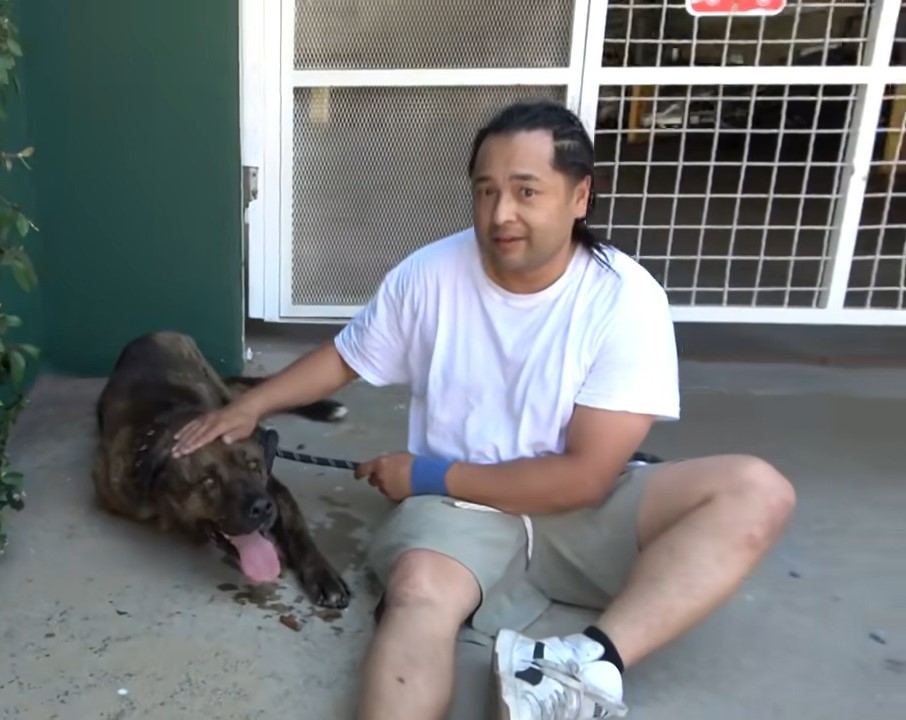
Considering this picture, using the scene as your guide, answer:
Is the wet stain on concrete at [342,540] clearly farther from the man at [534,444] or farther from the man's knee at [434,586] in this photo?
the man's knee at [434,586]

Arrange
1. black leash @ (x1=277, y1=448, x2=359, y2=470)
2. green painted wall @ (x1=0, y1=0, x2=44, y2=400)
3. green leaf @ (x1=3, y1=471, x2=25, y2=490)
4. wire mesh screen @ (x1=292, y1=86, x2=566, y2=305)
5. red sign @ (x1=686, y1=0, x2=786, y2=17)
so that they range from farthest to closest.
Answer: wire mesh screen @ (x1=292, y1=86, x2=566, y2=305)
red sign @ (x1=686, y1=0, x2=786, y2=17)
green painted wall @ (x1=0, y1=0, x2=44, y2=400)
black leash @ (x1=277, y1=448, x2=359, y2=470)
green leaf @ (x1=3, y1=471, x2=25, y2=490)

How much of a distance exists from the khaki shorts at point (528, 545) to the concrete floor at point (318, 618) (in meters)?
0.08

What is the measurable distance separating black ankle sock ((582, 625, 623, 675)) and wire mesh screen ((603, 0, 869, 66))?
223 cm

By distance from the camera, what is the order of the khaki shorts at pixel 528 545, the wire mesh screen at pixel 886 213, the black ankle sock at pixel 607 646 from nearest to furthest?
the black ankle sock at pixel 607 646, the khaki shorts at pixel 528 545, the wire mesh screen at pixel 886 213

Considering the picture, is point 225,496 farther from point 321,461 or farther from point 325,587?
point 321,461

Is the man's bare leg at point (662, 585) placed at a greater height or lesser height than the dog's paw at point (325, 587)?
Result: greater

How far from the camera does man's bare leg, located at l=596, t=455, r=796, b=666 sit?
1.84 metres

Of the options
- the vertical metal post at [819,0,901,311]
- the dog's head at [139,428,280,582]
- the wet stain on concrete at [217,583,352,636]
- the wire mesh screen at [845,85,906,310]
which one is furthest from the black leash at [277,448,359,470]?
the wire mesh screen at [845,85,906,310]

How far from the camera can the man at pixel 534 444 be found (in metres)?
1.87

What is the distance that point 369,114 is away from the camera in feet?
11.3

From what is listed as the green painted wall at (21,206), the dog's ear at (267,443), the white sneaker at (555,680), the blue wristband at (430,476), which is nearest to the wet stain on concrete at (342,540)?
the dog's ear at (267,443)

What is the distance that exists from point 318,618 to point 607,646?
0.68 m

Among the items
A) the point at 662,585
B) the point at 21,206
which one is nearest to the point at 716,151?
the point at 662,585

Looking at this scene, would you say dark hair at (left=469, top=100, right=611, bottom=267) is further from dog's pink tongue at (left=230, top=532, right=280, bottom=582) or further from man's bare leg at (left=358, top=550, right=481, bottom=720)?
dog's pink tongue at (left=230, top=532, right=280, bottom=582)
